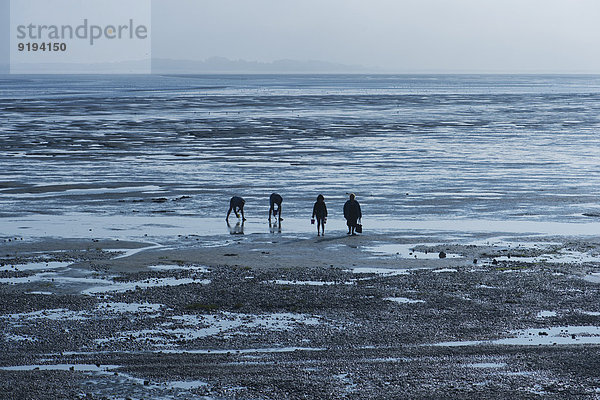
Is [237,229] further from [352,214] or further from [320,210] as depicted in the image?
[352,214]

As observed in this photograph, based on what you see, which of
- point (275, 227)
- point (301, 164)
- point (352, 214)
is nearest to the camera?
point (352, 214)

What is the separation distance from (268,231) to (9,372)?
14656 mm

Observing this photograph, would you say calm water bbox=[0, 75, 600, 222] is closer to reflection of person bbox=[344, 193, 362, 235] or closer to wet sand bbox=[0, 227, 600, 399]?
reflection of person bbox=[344, 193, 362, 235]

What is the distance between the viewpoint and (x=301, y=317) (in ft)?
57.3

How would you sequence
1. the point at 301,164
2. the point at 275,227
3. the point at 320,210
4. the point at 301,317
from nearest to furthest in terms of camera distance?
the point at 301,317 → the point at 320,210 → the point at 275,227 → the point at 301,164

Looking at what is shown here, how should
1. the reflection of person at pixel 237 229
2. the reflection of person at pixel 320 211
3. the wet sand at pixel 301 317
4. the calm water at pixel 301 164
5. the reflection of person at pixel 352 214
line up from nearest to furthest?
the wet sand at pixel 301 317, the reflection of person at pixel 320 211, the reflection of person at pixel 352 214, the reflection of person at pixel 237 229, the calm water at pixel 301 164

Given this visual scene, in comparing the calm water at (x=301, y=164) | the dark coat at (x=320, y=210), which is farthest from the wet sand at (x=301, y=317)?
the calm water at (x=301, y=164)

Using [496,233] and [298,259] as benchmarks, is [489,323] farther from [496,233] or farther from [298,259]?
[496,233]

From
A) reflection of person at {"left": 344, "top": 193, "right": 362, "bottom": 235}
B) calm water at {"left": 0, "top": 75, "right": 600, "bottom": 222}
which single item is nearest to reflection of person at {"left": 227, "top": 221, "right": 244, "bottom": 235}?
calm water at {"left": 0, "top": 75, "right": 600, "bottom": 222}

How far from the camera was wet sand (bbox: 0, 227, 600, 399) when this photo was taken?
13.2 meters

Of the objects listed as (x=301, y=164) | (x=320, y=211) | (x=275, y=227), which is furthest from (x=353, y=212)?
(x=301, y=164)

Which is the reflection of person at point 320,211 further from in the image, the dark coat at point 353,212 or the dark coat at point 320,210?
the dark coat at point 353,212

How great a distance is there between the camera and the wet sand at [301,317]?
521 inches

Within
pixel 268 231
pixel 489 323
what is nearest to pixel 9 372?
pixel 489 323
